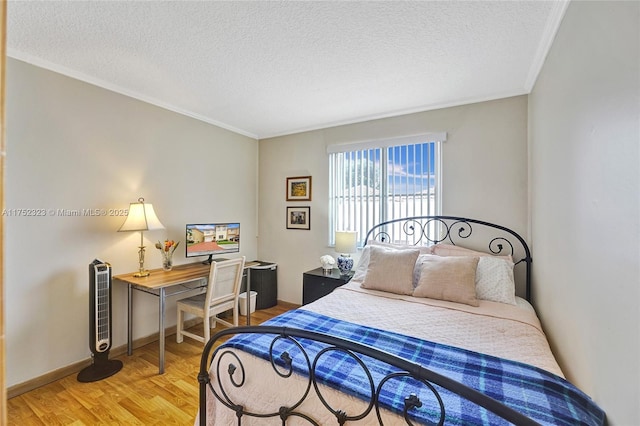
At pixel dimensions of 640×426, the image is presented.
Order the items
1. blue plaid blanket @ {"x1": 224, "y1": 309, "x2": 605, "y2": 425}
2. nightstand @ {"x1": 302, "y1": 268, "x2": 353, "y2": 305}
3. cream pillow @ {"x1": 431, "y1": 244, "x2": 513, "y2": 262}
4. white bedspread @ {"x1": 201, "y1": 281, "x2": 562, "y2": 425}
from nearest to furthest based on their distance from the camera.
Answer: blue plaid blanket @ {"x1": 224, "y1": 309, "x2": 605, "y2": 425}
white bedspread @ {"x1": 201, "y1": 281, "x2": 562, "y2": 425}
cream pillow @ {"x1": 431, "y1": 244, "x2": 513, "y2": 262}
nightstand @ {"x1": 302, "y1": 268, "x2": 353, "y2": 305}

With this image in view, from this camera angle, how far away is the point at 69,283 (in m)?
2.42

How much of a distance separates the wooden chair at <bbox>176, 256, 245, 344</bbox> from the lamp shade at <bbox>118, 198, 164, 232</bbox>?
0.73 meters

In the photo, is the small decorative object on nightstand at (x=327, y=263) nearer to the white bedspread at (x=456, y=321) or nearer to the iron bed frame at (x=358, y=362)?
the white bedspread at (x=456, y=321)

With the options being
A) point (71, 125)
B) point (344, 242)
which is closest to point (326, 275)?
point (344, 242)

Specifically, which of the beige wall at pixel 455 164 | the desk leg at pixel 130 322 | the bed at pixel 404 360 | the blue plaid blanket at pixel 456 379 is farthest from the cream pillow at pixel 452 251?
the desk leg at pixel 130 322

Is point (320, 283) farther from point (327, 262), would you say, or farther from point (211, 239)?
point (211, 239)

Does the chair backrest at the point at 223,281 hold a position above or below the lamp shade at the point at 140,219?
below

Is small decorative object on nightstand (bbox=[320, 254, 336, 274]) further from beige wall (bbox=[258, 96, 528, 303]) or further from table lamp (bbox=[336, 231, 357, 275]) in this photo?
beige wall (bbox=[258, 96, 528, 303])

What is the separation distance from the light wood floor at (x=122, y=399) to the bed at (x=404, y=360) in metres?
0.84

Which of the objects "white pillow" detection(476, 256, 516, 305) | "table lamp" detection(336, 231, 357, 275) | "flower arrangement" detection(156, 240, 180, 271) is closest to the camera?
"white pillow" detection(476, 256, 516, 305)

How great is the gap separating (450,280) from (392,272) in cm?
46

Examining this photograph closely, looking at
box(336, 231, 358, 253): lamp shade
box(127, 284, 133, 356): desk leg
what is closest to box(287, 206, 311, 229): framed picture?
box(336, 231, 358, 253): lamp shade

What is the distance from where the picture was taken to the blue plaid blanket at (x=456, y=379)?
983mm

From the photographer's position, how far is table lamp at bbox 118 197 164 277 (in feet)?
8.68
